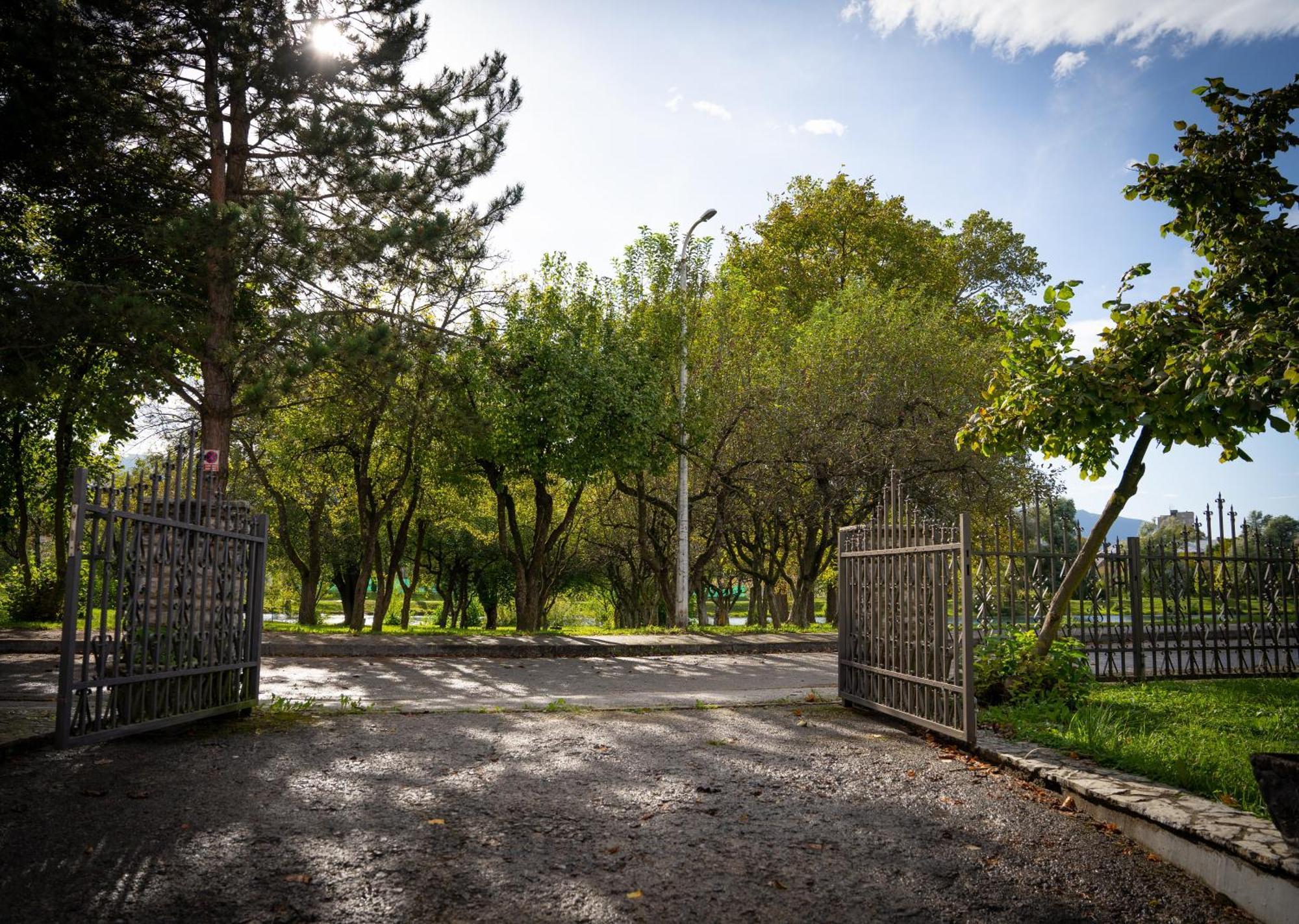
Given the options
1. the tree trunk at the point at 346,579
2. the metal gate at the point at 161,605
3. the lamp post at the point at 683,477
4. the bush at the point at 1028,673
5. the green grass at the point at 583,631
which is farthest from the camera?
the tree trunk at the point at 346,579

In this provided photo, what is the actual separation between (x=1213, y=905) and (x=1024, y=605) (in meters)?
6.63

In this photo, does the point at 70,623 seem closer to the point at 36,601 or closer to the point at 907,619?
the point at 907,619

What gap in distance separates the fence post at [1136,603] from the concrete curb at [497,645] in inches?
286

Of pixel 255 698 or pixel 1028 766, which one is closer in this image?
pixel 1028 766

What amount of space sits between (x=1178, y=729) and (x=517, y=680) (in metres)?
7.95

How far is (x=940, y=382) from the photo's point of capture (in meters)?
24.5

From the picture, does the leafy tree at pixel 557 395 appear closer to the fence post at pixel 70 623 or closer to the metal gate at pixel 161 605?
the metal gate at pixel 161 605

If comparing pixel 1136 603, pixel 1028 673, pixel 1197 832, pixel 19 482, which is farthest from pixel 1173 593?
pixel 19 482

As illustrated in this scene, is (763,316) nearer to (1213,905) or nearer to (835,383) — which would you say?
(835,383)

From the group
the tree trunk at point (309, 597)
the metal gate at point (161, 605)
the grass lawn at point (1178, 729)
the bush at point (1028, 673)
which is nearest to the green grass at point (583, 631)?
the tree trunk at point (309, 597)

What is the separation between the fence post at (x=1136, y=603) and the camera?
11.7 meters

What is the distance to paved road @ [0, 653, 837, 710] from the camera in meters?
9.78

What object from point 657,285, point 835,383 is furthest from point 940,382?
point 657,285

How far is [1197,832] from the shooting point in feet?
14.7
